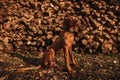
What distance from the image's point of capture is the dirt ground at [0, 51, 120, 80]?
5.59 meters

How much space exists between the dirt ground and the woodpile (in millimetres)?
339

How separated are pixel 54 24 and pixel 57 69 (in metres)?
2.06

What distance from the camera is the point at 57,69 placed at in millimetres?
5844

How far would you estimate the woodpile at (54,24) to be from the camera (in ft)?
Answer: 23.6

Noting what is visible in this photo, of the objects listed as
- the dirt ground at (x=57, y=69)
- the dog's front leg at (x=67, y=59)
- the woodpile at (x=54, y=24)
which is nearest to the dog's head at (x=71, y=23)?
the dog's front leg at (x=67, y=59)

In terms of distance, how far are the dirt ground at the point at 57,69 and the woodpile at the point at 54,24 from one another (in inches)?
13.3

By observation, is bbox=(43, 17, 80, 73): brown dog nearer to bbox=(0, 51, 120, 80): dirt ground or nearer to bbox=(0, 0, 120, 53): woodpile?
→ bbox=(0, 51, 120, 80): dirt ground

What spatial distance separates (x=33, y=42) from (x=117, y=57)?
6.91 feet

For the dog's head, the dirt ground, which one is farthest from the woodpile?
the dog's head

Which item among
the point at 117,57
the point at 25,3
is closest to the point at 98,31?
the point at 117,57

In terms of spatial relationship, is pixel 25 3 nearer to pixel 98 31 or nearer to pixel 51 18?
pixel 51 18

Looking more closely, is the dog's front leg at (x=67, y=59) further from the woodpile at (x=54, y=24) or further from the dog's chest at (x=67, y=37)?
the woodpile at (x=54, y=24)

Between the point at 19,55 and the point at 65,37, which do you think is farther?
the point at 19,55

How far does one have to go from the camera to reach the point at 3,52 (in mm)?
6938
